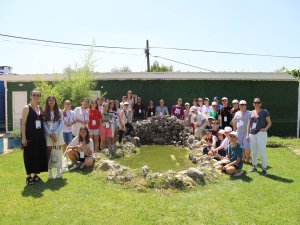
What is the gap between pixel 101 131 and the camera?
10.2 meters

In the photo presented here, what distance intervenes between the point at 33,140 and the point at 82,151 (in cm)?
162

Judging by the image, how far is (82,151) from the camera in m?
8.08

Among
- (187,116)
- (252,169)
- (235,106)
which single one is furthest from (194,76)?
(252,169)

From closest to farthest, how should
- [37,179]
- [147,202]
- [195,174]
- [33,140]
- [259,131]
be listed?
1. [147,202]
2. [33,140]
3. [37,179]
4. [195,174]
5. [259,131]

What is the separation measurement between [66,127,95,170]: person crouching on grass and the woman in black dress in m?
1.17

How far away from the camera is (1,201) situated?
5.82 m

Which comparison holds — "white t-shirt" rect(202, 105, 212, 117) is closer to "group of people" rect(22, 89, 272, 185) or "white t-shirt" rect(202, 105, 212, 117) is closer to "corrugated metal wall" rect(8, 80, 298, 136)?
"group of people" rect(22, 89, 272, 185)

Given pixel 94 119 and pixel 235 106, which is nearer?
pixel 94 119

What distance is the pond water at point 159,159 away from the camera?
29.7ft

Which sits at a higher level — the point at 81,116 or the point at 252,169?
the point at 81,116

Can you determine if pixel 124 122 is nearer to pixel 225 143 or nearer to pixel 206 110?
pixel 206 110

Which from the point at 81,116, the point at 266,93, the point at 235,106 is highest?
the point at 266,93

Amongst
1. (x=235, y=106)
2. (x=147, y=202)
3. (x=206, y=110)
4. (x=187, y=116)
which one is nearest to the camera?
(x=147, y=202)

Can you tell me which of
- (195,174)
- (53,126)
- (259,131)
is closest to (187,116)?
(259,131)
